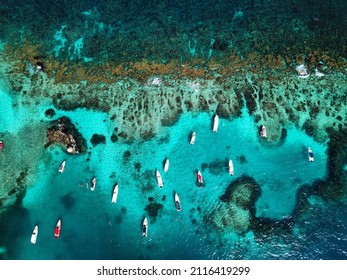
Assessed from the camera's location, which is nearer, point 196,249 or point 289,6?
point 196,249

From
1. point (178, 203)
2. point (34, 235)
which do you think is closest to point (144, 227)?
point (178, 203)

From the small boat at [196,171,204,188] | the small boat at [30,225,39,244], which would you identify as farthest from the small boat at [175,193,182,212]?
the small boat at [30,225,39,244]

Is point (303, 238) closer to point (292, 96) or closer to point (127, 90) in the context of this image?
point (292, 96)

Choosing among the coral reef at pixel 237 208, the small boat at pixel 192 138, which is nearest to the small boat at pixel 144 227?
the coral reef at pixel 237 208

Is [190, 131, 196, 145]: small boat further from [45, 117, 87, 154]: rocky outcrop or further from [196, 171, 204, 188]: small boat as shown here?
[45, 117, 87, 154]: rocky outcrop

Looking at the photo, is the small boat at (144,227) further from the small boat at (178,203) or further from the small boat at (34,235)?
the small boat at (34,235)

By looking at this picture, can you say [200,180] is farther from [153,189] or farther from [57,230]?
[57,230]

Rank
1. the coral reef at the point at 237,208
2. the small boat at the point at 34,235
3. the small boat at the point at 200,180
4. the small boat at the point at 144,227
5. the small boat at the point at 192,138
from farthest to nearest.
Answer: the small boat at the point at 192,138 < the small boat at the point at 200,180 < the coral reef at the point at 237,208 < the small boat at the point at 144,227 < the small boat at the point at 34,235
